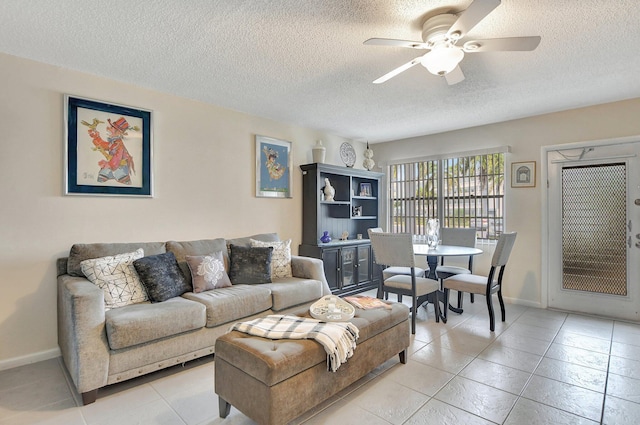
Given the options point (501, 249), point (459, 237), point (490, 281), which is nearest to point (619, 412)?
point (490, 281)

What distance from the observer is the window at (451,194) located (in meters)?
4.63

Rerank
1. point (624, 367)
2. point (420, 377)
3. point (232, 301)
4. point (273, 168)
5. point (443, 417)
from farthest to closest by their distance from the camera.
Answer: point (273, 168) < point (232, 301) < point (624, 367) < point (420, 377) < point (443, 417)

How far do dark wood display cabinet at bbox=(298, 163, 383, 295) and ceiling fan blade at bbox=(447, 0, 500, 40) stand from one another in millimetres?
2769

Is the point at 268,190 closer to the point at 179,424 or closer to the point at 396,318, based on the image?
the point at 396,318

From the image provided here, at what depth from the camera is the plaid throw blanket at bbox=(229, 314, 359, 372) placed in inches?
73.4

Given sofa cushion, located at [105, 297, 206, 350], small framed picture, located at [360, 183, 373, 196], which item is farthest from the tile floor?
small framed picture, located at [360, 183, 373, 196]

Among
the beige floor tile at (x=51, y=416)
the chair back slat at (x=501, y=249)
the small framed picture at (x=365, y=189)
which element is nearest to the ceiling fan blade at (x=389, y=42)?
the chair back slat at (x=501, y=249)

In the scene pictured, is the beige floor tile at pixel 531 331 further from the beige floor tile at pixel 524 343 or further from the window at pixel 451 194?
the window at pixel 451 194

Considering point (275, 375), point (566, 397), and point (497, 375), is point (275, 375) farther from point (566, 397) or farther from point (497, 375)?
point (566, 397)

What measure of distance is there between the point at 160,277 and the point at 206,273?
0.41 m

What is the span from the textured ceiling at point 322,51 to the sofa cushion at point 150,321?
6.36 ft

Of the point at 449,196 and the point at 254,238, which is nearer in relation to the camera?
the point at 254,238

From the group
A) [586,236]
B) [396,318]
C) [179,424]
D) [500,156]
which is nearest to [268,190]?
[396,318]

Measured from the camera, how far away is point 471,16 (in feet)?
5.54
